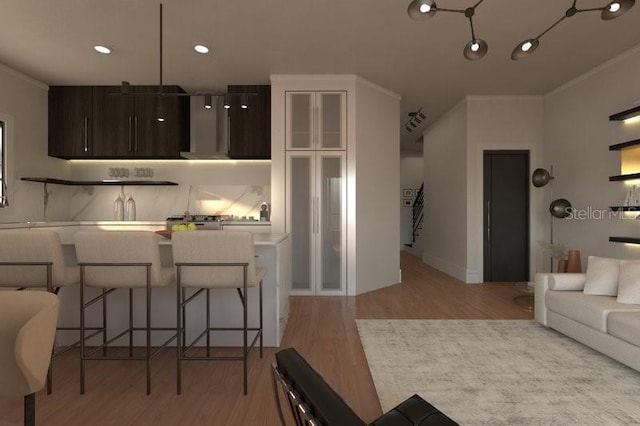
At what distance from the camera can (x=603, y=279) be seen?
326 centimetres

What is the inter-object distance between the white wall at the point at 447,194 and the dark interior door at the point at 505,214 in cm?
37

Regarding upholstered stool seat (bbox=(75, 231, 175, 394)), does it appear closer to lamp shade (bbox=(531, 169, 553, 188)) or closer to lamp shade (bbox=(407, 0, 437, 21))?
lamp shade (bbox=(407, 0, 437, 21))

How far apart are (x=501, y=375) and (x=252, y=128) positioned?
429 cm

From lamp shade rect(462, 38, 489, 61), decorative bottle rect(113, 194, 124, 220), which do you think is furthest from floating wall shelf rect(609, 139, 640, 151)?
decorative bottle rect(113, 194, 124, 220)

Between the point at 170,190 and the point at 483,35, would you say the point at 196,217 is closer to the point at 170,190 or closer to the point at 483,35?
A: the point at 170,190

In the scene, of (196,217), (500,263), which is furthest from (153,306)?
(500,263)

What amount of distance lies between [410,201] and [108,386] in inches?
393

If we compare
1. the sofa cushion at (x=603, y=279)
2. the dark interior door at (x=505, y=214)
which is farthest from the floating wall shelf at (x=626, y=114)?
the sofa cushion at (x=603, y=279)

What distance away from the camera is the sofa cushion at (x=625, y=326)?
8.33 ft

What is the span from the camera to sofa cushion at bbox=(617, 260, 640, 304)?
117 inches

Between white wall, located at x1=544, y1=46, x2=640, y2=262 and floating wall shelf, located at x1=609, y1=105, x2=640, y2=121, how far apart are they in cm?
12

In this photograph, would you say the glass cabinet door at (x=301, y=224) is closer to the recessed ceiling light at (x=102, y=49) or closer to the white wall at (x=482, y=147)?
the recessed ceiling light at (x=102, y=49)

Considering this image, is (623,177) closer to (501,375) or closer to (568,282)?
(568,282)

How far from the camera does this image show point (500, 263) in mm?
6105
